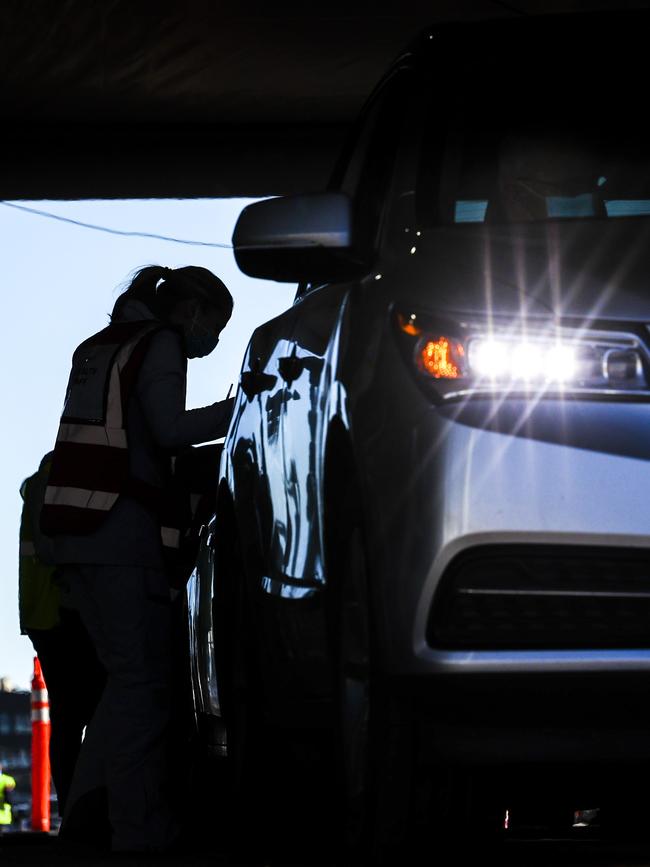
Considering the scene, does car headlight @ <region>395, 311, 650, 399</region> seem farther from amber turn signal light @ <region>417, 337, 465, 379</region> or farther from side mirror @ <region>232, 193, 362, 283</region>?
side mirror @ <region>232, 193, 362, 283</region>

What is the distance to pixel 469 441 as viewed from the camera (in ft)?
11.9

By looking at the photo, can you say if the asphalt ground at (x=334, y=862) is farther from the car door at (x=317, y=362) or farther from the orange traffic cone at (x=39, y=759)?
the orange traffic cone at (x=39, y=759)

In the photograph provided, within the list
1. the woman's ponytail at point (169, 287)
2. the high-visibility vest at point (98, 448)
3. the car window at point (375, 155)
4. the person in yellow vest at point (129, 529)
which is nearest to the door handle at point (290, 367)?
the car window at point (375, 155)

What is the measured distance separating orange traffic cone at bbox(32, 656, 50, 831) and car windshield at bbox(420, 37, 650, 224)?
9293 millimetres

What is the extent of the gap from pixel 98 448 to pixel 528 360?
2724 mm

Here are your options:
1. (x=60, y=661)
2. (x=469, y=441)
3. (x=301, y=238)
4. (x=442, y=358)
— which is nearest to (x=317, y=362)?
(x=301, y=238)

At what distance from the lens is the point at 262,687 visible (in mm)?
5223

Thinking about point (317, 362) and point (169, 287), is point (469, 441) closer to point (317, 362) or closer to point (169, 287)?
point (317, 362)

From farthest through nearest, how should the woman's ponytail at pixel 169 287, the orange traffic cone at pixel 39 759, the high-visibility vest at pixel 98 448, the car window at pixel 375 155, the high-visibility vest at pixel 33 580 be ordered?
the orange traffic cone at pixel 39 759 → the high-visibility vest at pixel 33 580 → the woman's ponytail at pixel 169 287 → the high-visibility vest at pixel 98 448 → the car window at pixel 375 155

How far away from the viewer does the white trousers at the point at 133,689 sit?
20.3ft

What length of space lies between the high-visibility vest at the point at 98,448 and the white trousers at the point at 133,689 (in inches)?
6.2

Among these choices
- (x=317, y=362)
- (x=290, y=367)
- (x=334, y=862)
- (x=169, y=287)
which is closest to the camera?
(x=317, y=362)

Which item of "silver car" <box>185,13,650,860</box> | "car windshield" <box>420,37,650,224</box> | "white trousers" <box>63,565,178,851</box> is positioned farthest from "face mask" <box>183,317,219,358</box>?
"car windshield" <box>420,37,650,224</box>

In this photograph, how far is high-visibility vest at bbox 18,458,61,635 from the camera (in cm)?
872
